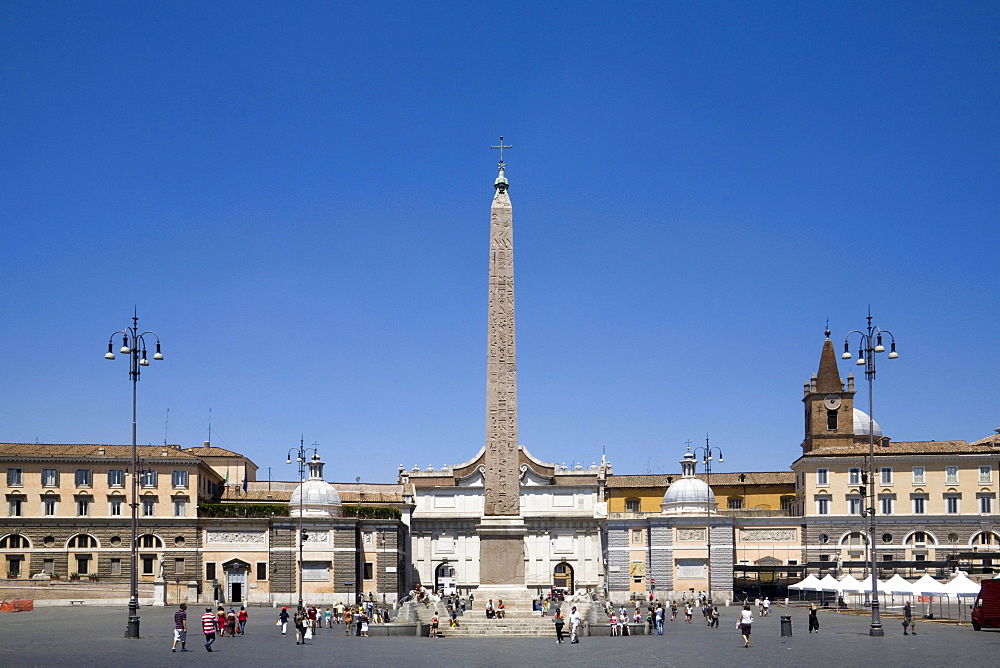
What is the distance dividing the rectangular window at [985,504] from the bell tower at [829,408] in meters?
11.9

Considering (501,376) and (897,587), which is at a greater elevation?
(501,376)

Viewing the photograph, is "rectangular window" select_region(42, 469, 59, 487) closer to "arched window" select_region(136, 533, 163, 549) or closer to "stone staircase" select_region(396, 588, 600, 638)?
"arched window" select_region(136, 533, 163, 549)

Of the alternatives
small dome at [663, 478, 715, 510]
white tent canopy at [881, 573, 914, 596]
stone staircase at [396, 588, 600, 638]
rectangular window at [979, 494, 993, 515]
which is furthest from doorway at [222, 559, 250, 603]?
rectangular window at [979, 494, 993, 515]

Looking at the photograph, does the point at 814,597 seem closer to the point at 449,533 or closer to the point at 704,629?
the point at 704,629

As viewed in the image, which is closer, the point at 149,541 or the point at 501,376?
the point at 501,376

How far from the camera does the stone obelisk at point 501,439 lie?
1638 inches

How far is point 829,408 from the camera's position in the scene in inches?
3123

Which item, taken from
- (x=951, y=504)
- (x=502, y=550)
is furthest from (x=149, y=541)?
(x=951, y=504)

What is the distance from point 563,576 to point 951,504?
89.8ft

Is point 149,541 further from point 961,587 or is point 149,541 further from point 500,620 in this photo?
point 961,587

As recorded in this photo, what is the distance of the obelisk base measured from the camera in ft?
136

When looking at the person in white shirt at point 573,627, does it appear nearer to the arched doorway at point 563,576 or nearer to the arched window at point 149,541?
the arched window at point 149,541

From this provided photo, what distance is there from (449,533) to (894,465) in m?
29.0

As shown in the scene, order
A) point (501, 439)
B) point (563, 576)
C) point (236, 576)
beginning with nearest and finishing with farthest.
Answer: point (501, 439) → point (236, 576) → point (563, 576)
